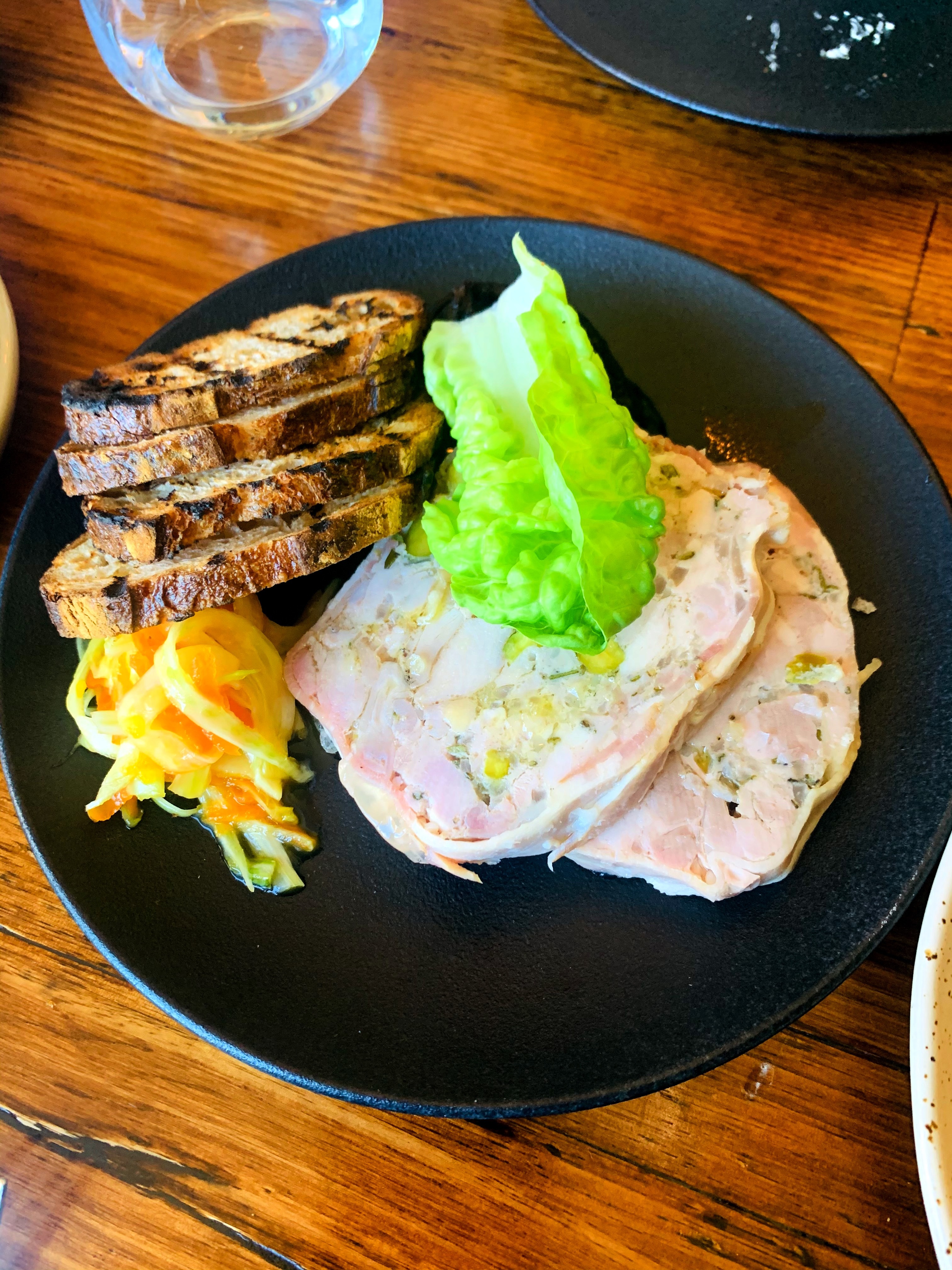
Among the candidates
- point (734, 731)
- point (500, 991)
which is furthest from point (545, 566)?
point (500, 991)

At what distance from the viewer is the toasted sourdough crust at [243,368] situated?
2119mm

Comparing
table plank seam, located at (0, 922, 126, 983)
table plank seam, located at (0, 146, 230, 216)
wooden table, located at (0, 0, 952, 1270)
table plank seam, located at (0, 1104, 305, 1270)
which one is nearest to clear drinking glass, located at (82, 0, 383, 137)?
wooden table, located at (0, 0, 952, 1270)

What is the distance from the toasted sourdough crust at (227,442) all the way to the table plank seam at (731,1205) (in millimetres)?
1567

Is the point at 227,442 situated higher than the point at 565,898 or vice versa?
the point at 227,442

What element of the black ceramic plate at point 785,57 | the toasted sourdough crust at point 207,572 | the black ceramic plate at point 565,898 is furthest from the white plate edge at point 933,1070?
the black ceramic plate at point 785,57

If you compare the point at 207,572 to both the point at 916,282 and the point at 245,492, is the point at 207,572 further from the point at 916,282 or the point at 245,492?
the point at 916,282

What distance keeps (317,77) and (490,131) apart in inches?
24.0

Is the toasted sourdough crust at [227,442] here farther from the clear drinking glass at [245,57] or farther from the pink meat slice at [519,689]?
the clear drinking glass at [245,57]

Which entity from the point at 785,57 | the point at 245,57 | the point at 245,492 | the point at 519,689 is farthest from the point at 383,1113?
the point at 245,57

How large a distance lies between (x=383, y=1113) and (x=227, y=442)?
1.46 m

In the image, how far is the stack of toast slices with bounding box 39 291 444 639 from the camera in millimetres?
2010

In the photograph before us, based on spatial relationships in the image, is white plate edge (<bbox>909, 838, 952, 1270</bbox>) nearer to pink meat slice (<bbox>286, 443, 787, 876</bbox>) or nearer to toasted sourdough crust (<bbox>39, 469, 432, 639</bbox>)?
pink meat slice (<bbox>286, 443, 787, 876</bbox>)

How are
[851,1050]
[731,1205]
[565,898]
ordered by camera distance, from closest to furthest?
[731,1205], [851,1050], [565,898]

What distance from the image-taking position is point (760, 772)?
74.2 inches
